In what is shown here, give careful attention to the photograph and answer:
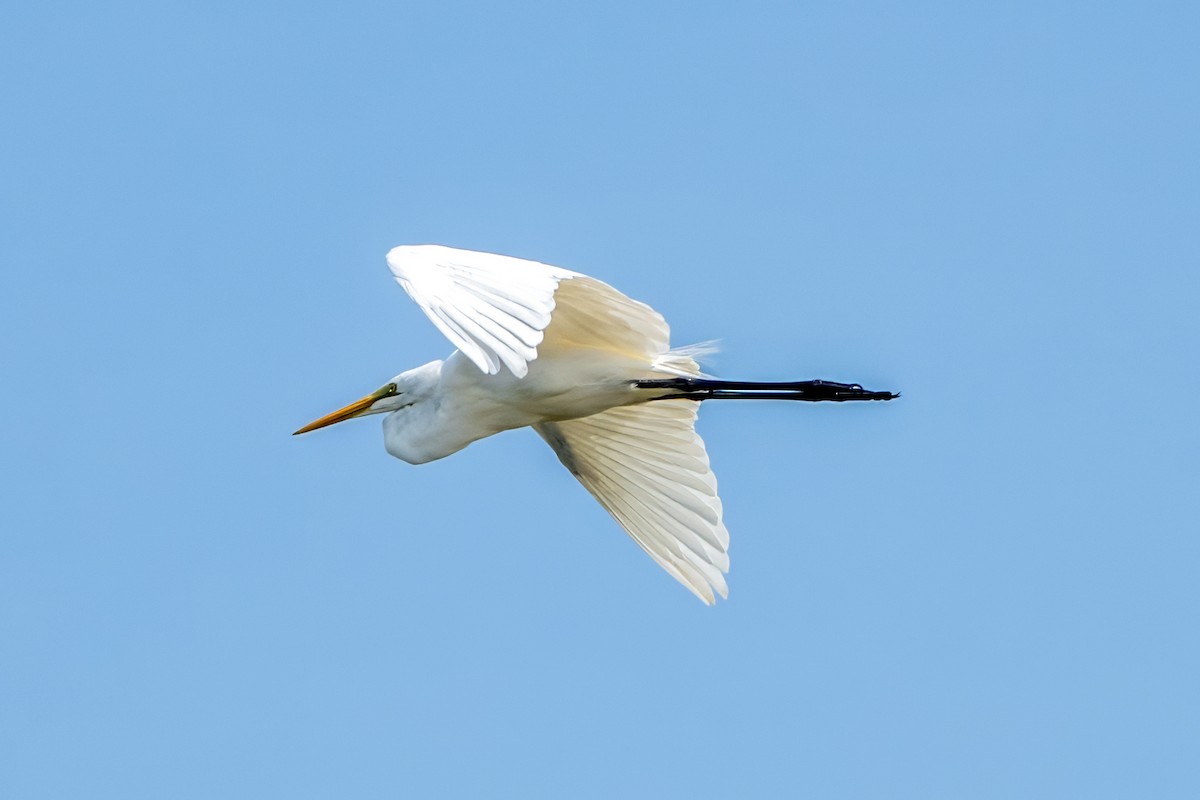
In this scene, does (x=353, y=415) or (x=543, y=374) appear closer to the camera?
(x=543, y=374)

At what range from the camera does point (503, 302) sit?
5.82 m

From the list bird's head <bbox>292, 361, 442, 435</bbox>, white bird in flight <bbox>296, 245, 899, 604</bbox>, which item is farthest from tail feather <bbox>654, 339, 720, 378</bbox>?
bird's head <bbox>292, 361, 442, 435</bbox>

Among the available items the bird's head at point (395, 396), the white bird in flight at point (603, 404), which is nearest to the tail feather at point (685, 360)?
the white bird in flight at point (603, 404)

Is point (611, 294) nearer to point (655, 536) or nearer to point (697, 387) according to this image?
point (697, 387)

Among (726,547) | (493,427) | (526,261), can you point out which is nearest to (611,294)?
(526,261)

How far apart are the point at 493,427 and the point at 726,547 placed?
115 cm

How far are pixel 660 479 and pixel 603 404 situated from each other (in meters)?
0.66

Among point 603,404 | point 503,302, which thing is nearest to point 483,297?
point 503,302

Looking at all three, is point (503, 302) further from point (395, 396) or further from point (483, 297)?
point (395, 396)

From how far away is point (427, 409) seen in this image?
773 cm

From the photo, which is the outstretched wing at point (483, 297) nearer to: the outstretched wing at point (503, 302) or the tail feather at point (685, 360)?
the outstretched wing at point (503, 302)

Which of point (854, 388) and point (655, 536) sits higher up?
point (854, 388)

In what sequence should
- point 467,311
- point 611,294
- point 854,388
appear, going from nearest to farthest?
point 467,311
point 611,294
point 854,388

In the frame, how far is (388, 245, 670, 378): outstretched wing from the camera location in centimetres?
559
